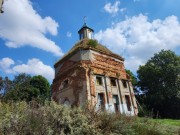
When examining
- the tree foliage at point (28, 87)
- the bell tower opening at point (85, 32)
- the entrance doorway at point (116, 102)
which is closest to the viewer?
the entrance doorway at point (116, 102)

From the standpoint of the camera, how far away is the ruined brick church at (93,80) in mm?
27203

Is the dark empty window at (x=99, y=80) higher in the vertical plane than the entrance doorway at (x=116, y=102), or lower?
higher

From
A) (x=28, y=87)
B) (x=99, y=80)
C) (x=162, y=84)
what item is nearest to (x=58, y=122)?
(x=99, y=80)

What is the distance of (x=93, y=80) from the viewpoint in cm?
2769

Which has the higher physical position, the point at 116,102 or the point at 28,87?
the point at 28,87

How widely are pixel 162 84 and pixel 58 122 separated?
129ft

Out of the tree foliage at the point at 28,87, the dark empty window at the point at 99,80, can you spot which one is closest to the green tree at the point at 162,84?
the dark empty window at the point at 99,80

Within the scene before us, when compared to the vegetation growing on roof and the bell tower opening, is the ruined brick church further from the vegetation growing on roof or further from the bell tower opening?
the bell tower opening

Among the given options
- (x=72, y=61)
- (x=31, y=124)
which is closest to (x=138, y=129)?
(x=31, y=124)

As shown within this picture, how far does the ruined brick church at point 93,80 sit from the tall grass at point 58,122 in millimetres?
17737

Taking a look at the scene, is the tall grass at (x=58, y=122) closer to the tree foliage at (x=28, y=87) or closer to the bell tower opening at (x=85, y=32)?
the bell tower opening at (x=85, y=32)

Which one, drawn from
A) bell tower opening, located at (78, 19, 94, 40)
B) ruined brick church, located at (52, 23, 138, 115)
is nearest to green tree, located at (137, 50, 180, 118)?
ruined brick church, located at (52, 23, 138, 115)

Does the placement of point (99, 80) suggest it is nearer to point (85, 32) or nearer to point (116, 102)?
point (116, 102)

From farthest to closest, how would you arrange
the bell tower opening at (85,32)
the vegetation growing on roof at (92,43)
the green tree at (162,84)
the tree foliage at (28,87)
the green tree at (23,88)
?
the tree foliage at (28,87)
the green tree at (23,88)
the green tree at (162,84)
the bell tower opening at (85,32)
the vegetation growing on roof at (92,43)
